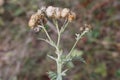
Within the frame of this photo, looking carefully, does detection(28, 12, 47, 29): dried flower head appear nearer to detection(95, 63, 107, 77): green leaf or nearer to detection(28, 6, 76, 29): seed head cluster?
detection(28, 6, 76, 29): seed head cluster

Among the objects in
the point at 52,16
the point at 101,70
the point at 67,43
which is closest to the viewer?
the point at 52,16

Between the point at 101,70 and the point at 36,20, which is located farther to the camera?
the point at 101,70

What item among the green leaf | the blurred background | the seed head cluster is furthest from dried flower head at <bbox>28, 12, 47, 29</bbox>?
the green leaf

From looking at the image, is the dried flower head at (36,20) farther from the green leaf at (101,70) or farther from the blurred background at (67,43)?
the green leaf at (101,70)

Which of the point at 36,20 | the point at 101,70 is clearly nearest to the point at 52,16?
the point at 36,20

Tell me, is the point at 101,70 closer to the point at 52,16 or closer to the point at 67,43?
the point at 67,43

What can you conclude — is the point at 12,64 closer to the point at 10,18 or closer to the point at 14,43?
the point at 14,43
